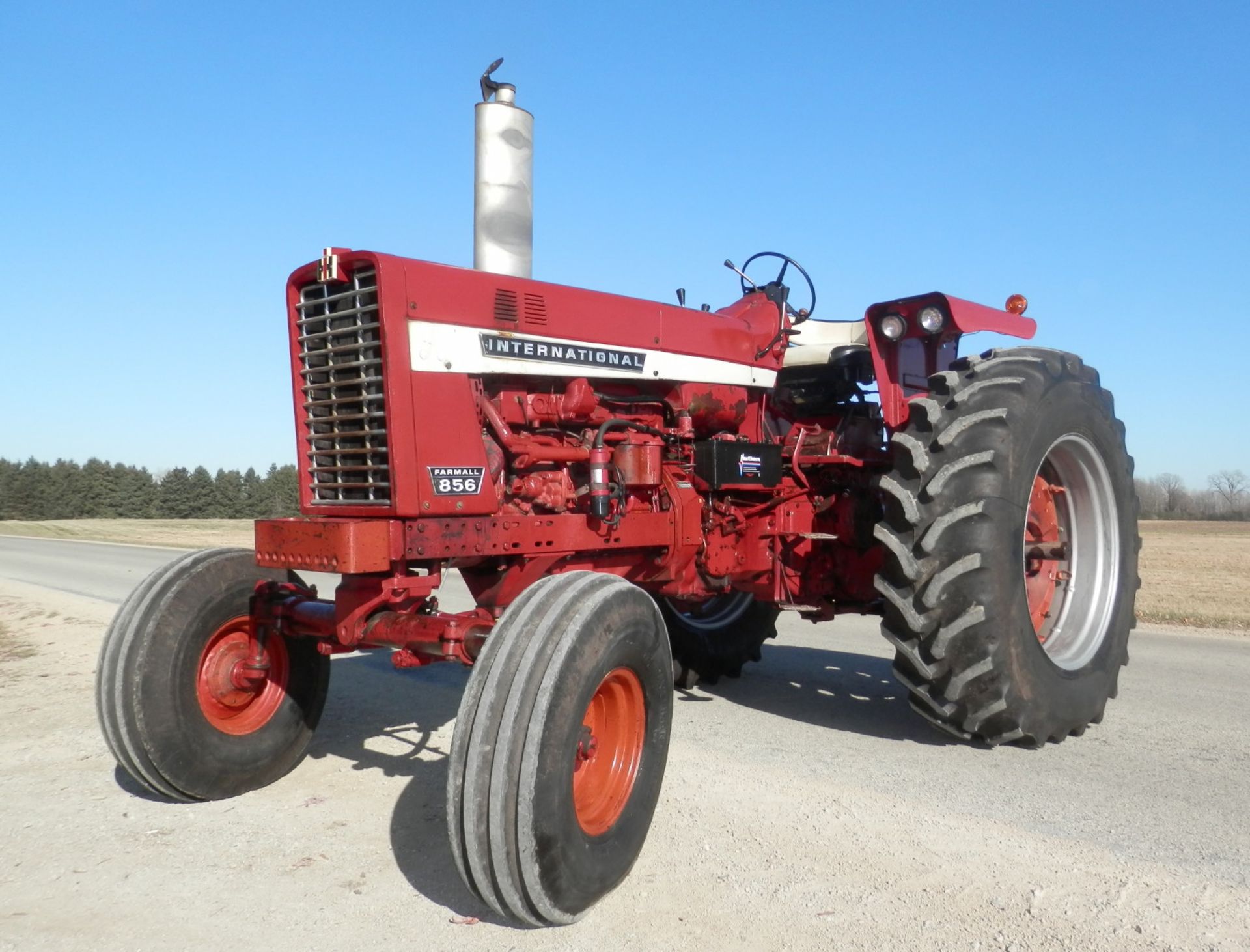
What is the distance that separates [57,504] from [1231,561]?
203ft

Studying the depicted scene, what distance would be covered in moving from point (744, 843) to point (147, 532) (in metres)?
34.4

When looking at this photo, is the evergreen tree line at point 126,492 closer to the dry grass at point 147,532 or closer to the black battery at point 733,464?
the dry grass at point 147,532

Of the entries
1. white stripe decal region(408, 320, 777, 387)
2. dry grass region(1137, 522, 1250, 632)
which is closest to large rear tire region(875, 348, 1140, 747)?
white stripe decal region(408, 320, 777, 387)

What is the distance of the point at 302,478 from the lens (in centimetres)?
404

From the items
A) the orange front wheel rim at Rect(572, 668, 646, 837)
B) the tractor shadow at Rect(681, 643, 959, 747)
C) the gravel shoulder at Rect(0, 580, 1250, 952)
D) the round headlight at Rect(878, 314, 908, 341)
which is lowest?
the gravel shoulder at Rect(0, 580, 1250, 952)

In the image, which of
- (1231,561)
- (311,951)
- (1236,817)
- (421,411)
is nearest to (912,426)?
(1236,817)

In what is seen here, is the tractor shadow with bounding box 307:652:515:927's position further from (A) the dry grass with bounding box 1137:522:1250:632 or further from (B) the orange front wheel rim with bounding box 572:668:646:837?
(A) the dry grass with bounding box 1137:522:1250:632

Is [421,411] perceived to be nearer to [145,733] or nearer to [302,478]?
[302,478]

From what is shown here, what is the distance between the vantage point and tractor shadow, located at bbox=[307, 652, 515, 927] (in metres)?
3.34

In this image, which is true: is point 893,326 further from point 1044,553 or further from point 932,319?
point 1044,553

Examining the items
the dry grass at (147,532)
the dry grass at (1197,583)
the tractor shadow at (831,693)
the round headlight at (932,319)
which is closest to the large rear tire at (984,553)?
the round headlight at (932,319)

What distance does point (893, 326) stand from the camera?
206 inches

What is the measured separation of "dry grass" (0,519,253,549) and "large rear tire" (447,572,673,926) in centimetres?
2201

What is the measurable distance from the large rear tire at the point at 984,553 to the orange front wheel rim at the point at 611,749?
1473mm
